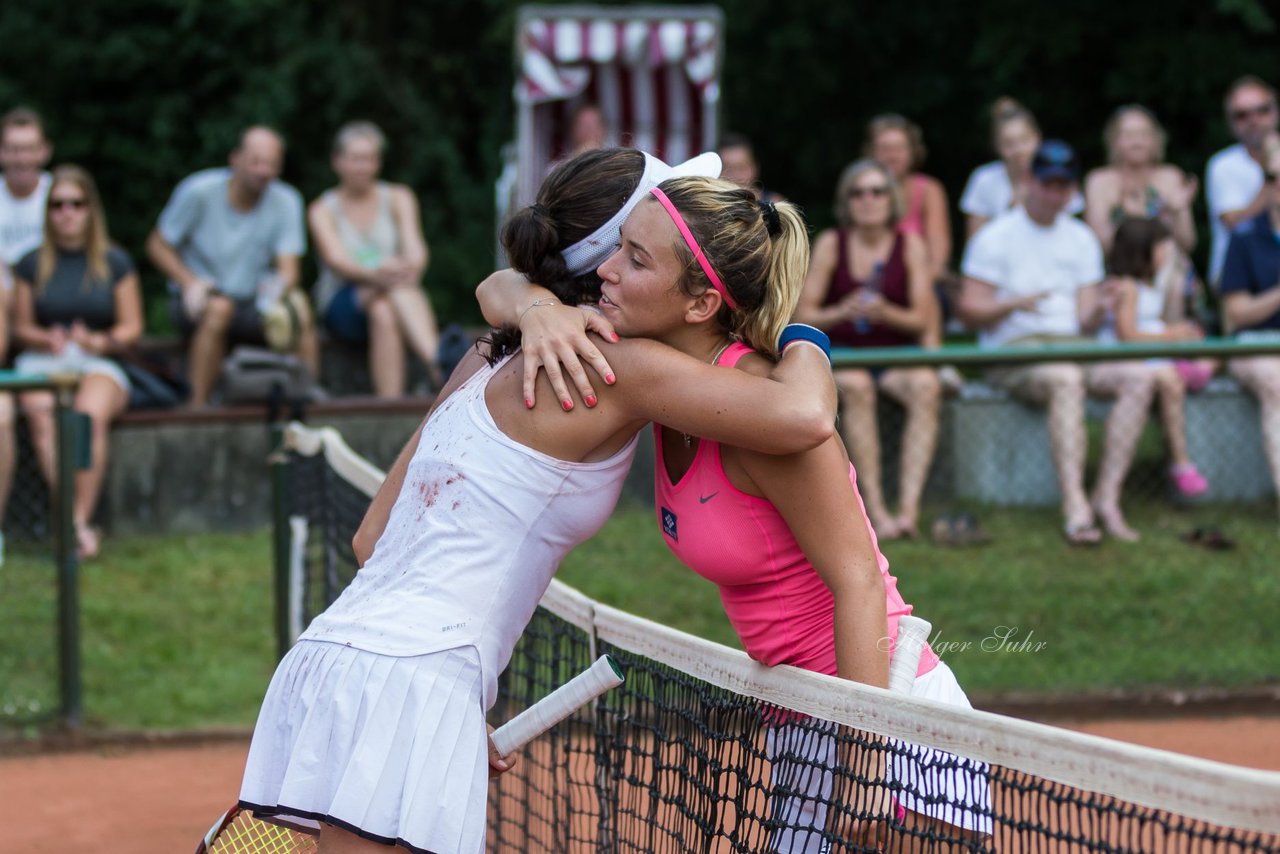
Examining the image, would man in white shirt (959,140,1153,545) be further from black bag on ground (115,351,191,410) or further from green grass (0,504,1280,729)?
black bag on ground (115,351,191,410)

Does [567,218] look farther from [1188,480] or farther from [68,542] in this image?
[1188,480]

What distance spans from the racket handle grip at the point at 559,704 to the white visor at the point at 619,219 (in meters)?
0.70

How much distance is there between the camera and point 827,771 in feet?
9.21

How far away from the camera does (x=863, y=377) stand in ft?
23.7

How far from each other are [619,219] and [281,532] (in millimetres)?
3728

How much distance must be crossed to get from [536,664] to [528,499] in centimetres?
174

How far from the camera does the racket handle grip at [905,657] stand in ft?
9.10

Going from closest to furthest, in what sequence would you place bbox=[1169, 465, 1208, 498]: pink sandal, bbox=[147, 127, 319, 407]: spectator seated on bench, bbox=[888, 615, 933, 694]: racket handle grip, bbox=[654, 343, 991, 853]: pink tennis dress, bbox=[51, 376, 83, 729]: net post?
bbox=[654, 343, 991, 853]: pink tennis dress → bbox=[888, 615, 933, 694]: racket handle grip → bbox=[51, 376, 83, 729]: net post → bbox=[1169, 465, 1208, 498]: pink sandal → bbox=[147, 127, 319, 407]: spectator seated on bench

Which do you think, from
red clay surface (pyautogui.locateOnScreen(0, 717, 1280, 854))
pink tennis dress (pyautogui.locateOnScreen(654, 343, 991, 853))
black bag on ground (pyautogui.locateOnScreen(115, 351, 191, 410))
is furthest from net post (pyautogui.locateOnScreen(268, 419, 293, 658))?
pink tennis dress (pyautogui.locateOnScreen(654, 343, 991, 853))

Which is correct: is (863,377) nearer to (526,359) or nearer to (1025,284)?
(1025,284)

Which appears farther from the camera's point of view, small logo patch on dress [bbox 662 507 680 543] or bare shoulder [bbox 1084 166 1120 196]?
bare shoulder [bbox 1084 166 1120 196]

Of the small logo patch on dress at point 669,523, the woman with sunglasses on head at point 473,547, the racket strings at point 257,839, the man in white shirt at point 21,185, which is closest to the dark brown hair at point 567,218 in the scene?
the woman with sunglasses on head at point 473,547

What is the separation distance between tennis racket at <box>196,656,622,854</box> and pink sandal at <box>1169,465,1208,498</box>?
499cm

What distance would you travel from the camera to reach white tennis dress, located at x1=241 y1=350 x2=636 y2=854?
8.77 ft
